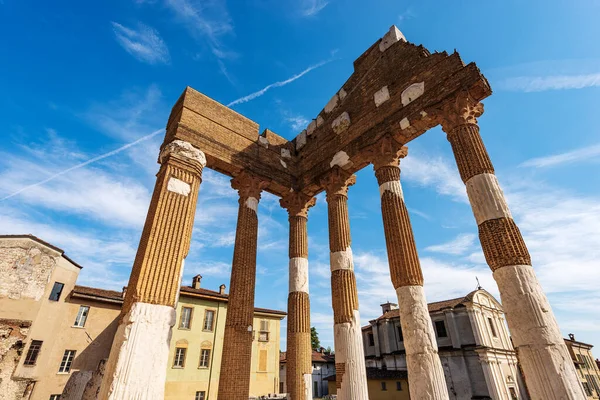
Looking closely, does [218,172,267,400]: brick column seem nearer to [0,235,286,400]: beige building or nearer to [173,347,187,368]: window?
[0,235,286,400]: beige building

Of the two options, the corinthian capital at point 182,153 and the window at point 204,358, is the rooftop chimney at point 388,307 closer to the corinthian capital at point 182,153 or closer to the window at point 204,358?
the window at point 204,358

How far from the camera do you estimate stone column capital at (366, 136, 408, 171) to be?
10.5m

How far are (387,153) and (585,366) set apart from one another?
6684 centimetres

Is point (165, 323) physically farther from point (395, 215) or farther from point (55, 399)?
point (55, 399)

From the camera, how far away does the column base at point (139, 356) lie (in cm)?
630

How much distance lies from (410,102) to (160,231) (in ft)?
28.5

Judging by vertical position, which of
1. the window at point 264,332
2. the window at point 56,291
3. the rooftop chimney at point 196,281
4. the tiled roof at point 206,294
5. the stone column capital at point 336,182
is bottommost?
the window at point 264,332

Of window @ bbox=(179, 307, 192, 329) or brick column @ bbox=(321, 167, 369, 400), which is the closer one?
brick column @ bbox=(321, 167, 369, 400)

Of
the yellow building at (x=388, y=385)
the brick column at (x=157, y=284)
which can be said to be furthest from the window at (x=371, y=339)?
the brick column at (x=157, y=284)

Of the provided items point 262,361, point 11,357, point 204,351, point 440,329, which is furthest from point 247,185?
point 440,329

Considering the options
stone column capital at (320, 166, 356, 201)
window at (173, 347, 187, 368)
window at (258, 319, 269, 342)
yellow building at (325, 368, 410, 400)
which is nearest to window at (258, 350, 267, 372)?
window at (258, 319, 269, 342)

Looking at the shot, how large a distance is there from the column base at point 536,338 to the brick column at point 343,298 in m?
4.04

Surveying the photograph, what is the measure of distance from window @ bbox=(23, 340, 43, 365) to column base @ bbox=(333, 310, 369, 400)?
20222 millimetres

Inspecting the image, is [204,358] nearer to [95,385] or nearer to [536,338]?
[95,385]
